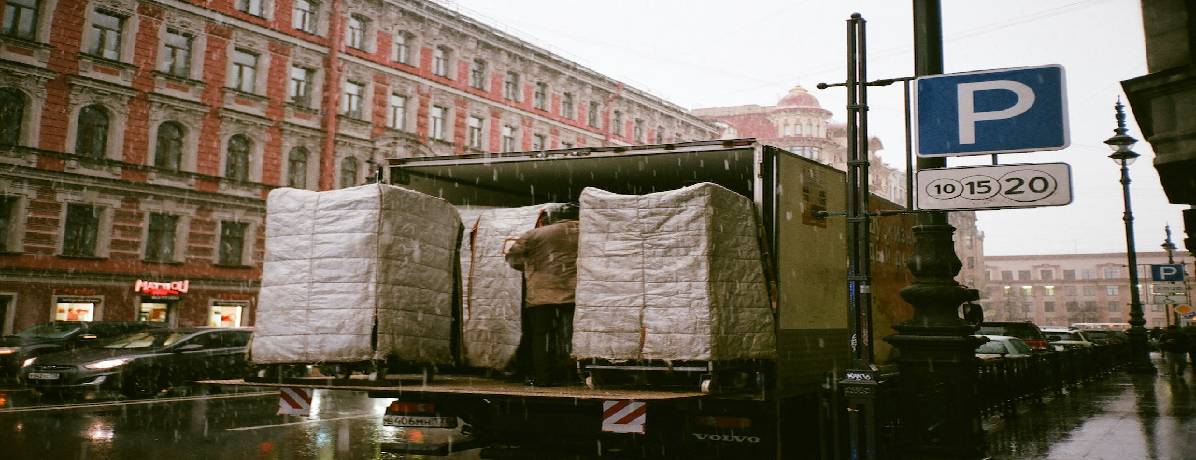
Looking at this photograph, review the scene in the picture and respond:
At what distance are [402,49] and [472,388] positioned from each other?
103 feet


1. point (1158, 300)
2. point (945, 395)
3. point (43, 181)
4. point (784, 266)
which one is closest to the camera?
point (784, 266)

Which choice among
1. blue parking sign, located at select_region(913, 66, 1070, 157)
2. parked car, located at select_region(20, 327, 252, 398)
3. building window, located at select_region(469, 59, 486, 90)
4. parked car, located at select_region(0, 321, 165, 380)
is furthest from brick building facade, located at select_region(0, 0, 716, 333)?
blue parking sign, located at select_region(913, 66, 1070, 157)

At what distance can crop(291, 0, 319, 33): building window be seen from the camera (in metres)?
31.9

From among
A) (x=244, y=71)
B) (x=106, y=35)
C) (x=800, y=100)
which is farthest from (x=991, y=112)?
(x=800, y=100)

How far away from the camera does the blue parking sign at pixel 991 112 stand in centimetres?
686

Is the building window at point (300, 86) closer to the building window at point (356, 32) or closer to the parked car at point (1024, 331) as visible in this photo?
the building window at point (356, 32)

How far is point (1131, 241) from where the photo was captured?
78.3 ft

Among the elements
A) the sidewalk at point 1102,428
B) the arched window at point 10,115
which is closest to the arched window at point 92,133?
the arched window at point 10,115

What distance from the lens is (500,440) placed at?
23.2 ft

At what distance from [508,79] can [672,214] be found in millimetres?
35804

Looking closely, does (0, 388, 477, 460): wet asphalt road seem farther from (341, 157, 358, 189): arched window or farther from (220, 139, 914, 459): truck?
(341, 157, 358, 189): arched window

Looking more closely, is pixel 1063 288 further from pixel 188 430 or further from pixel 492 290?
pixel 492 290

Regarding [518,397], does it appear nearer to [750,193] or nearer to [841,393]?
[841,393]

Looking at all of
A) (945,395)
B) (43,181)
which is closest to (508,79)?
(43,181)
